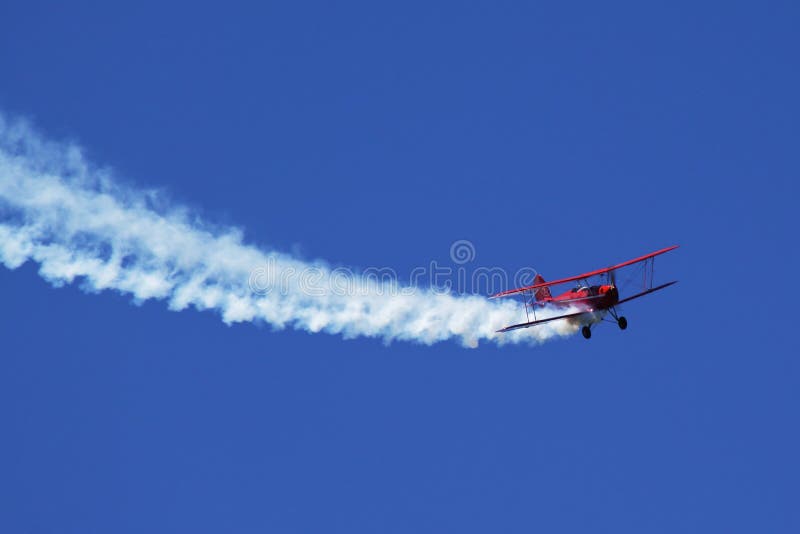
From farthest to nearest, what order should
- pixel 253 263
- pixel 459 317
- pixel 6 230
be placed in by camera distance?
pixel 459 317, pixel 253 263, pixel 6 230

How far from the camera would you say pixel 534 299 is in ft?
220

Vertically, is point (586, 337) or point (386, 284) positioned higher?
point (386, 284)

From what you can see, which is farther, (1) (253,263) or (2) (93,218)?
(1) (253,263)

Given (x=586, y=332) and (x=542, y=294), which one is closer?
(x=586, y=332)

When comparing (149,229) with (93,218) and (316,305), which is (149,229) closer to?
(93,218)

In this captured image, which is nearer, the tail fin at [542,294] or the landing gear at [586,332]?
the landing gear at [586,332]

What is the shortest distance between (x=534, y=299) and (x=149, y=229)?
62.3 feet

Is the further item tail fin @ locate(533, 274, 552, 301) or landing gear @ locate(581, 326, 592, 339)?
tail fin @ locate(533, 274, 552, 301)

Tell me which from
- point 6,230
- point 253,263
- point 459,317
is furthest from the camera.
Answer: point 459,317

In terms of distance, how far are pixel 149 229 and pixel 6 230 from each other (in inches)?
242

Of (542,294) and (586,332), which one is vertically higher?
(542,294)

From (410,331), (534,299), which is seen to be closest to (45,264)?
(410,331)

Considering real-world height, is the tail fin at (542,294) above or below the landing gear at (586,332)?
above

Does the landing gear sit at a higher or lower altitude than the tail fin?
lower
